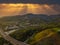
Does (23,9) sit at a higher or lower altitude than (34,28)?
higher

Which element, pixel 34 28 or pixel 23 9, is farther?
pixel 23 9

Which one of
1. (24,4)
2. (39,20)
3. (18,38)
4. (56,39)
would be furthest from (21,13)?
(56,39)

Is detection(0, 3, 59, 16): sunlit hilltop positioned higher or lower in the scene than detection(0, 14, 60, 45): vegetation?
higher

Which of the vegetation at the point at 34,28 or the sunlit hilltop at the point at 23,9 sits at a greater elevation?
the sunlit hilltop at the point at 23,9

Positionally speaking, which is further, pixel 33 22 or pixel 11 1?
pixel 11 1

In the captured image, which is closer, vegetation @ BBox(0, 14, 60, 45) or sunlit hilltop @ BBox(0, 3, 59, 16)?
vegetation @ BBox(0, 14, 60, 45)

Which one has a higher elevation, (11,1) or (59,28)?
(11,1)

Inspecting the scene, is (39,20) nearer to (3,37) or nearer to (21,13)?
(21,13)

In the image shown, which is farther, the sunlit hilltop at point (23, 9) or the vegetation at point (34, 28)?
the sunlit hilltop at point (23, 9)
